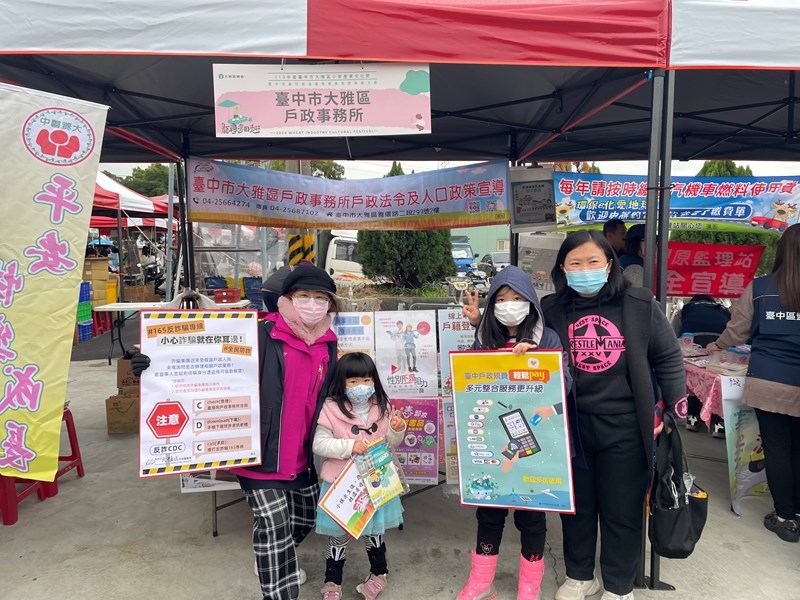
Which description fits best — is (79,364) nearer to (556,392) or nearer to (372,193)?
(372,193)

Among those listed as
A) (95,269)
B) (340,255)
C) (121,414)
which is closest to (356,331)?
(121,414)

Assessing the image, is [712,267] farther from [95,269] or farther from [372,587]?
[95,269]

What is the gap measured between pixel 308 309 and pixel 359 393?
455mm

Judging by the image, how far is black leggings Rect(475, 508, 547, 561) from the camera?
2303mm

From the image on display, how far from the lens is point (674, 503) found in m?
2.25

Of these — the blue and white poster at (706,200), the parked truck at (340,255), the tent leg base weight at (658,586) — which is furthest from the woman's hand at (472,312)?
the parked truck at (340,255)

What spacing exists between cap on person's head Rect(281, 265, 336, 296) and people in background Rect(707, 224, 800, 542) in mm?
2687

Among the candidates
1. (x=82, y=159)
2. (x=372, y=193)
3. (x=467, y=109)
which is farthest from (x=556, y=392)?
(x=372, y=193)

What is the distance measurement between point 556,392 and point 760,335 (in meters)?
1.83

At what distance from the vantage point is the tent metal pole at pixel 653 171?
8.22ft

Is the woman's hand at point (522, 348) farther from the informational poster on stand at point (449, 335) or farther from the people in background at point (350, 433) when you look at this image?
the informational poster on stand at point (449, 335)

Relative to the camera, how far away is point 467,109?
4406 millimetres

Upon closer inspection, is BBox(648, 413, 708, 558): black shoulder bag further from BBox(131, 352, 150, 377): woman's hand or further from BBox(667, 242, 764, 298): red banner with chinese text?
BBox(667, 242, 764, 298): red banner with chinese text

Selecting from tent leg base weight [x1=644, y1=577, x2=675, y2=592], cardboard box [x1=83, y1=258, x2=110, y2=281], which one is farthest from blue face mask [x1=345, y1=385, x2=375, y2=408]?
cardboard box [x1=83, y1=258, x2=110, y2=281]
